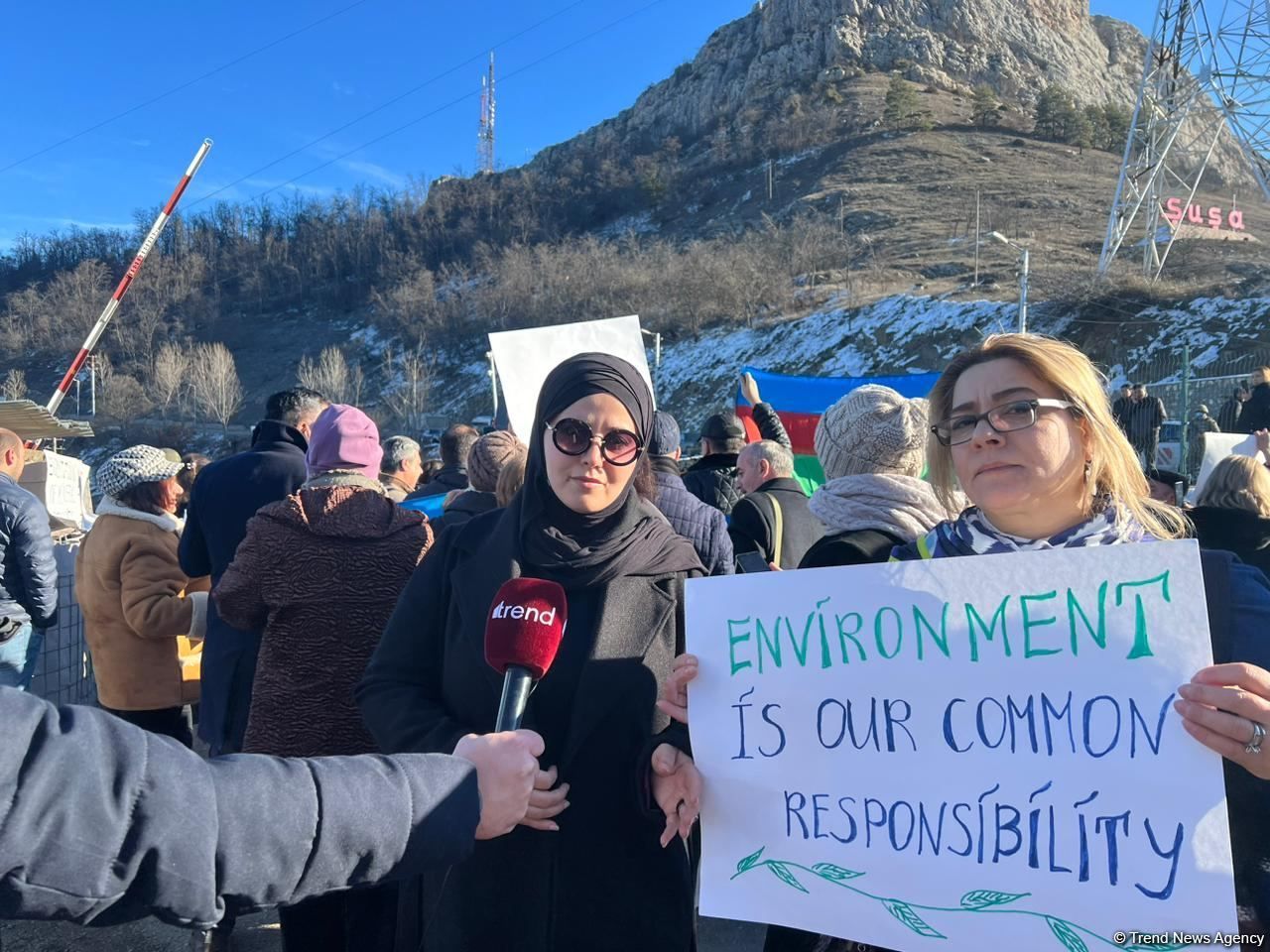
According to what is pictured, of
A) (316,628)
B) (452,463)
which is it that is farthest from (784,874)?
(452,463)

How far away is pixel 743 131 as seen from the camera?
7650 cm

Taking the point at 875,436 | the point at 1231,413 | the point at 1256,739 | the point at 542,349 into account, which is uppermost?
the point at 1231,413

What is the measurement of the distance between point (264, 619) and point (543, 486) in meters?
1.18

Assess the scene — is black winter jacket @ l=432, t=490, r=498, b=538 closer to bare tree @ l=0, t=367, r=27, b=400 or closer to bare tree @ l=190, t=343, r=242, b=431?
bare tree @ l=0, t=367, r=27, b=400

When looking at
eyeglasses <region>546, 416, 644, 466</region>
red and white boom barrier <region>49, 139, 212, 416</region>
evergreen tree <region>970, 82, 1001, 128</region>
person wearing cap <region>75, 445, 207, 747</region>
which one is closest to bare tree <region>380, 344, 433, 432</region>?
red and white boom barrier <region>49, 139, 212, 416</region>

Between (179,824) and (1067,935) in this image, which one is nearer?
(179,824)

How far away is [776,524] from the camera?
10.6ft

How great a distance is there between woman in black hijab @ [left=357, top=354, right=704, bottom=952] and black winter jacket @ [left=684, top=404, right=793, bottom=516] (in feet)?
8.41

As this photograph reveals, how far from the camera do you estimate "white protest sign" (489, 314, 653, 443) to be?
4.82 m

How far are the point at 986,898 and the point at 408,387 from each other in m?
57.7

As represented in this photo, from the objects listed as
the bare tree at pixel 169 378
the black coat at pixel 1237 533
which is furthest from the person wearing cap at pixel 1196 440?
the bare tree at pixel 169 378

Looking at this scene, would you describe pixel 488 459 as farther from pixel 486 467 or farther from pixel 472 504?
pixel 472 504

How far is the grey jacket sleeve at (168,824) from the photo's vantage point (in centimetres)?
86

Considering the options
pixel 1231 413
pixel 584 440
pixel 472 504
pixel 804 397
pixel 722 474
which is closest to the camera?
pixel 584 440
